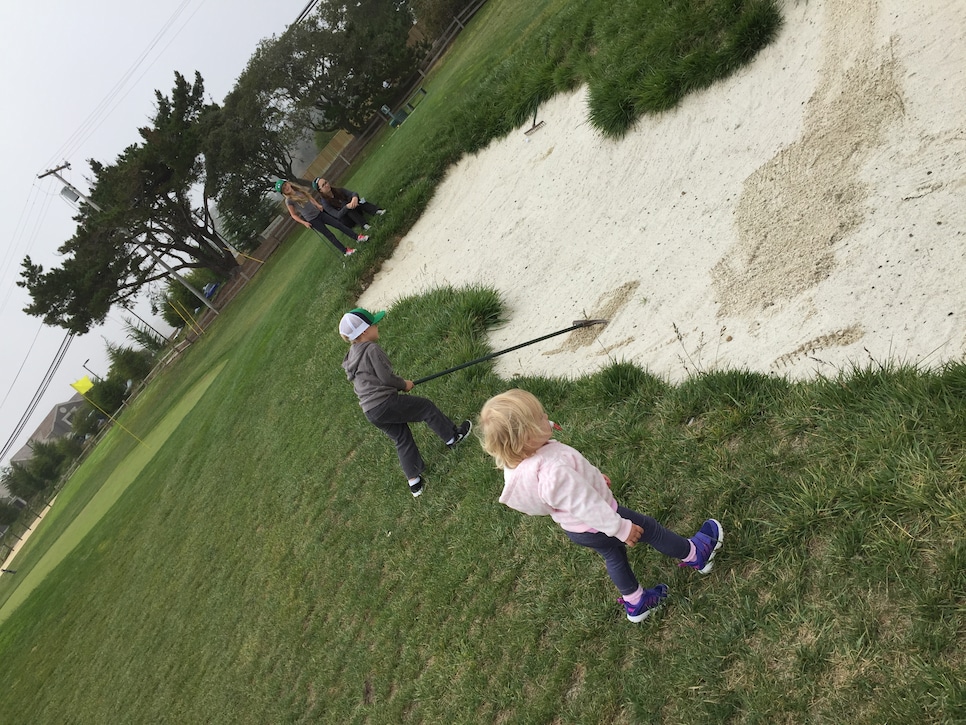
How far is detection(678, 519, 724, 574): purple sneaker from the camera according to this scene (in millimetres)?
2830

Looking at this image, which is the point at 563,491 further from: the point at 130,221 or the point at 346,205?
the point at 130,221

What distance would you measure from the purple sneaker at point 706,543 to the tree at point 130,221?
30.2 m

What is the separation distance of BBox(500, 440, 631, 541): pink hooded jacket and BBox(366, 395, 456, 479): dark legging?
244 centimetres

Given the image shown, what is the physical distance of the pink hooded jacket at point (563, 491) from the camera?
8.64ft

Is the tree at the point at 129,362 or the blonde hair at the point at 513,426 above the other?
the tree at the point at 129,362

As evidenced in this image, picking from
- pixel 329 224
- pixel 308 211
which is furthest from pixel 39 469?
pixel 329 224

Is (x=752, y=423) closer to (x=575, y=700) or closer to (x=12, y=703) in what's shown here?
(x=575, y=700)

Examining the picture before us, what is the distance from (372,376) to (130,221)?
92.1ft

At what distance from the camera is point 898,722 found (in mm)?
2033

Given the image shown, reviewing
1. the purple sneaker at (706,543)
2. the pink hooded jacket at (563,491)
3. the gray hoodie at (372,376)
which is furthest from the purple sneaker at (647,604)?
the gray hoodie at (372,376)

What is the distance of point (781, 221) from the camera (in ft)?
14.1

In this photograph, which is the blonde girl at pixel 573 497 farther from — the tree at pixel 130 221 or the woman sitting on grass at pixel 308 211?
the tree at pixel 130 221

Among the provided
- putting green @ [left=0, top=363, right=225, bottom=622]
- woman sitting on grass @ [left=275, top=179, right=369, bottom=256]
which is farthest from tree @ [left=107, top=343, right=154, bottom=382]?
woman sitting on grass @ [left=275, top=179, right=369, bottom=256]

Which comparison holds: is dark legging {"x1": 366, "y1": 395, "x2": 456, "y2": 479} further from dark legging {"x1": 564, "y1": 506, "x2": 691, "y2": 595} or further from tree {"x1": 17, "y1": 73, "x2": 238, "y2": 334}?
tree {"x1": 17, "y1": 73, "x2": 238, "y2": 334}
